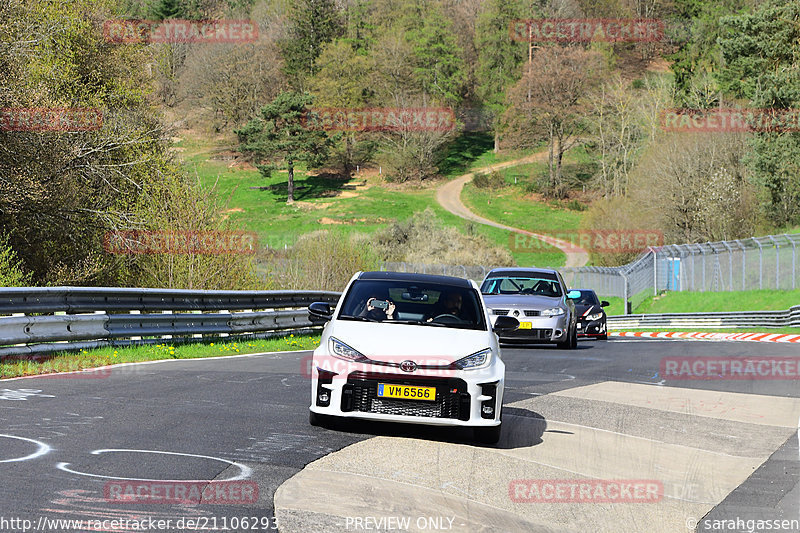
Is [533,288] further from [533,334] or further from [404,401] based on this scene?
[404,401]

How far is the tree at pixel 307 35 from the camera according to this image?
124625mm

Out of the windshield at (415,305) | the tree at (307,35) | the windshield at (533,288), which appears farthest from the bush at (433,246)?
the windshield at (415,305)

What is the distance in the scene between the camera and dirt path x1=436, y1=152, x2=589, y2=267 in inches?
3281

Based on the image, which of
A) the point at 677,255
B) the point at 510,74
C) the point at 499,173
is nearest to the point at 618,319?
the point at 677,255

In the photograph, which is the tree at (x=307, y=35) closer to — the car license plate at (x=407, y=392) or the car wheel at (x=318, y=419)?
the car wheel at (x=318, y=419)

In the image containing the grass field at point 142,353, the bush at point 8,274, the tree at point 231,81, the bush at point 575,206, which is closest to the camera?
the grass field at point 142,353

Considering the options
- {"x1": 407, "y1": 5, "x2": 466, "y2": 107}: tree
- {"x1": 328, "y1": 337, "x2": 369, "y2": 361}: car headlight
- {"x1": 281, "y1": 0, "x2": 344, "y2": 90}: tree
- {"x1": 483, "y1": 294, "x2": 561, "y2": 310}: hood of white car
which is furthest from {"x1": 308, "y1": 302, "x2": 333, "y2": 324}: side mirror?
{"x1": 281, "y1": 0, "x2": 344, "y2": 90}: tree

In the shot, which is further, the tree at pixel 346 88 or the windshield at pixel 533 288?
the tree at pixel 346 88

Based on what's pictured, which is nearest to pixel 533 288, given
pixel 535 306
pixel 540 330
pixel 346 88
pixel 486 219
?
pixel 535 306

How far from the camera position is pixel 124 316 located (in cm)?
1585

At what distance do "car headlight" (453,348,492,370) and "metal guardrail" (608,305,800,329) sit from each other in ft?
90.2

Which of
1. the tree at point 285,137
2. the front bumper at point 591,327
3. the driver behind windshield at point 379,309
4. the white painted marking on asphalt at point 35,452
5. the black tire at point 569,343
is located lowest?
the front bumper at point 591,327

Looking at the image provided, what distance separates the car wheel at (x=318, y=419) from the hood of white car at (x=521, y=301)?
38.4 feet

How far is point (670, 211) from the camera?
2442 inches
